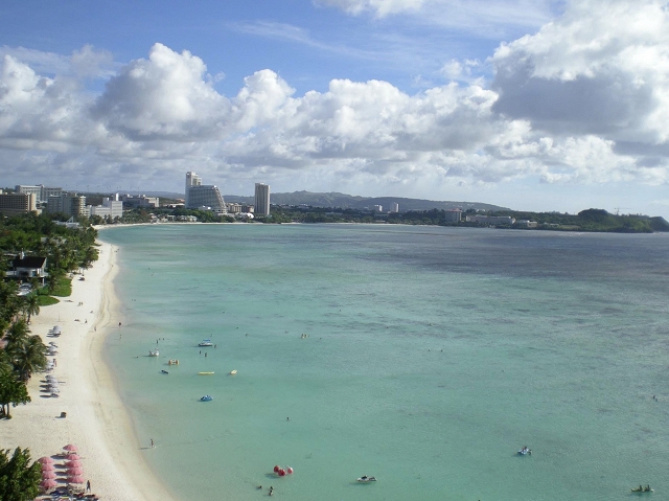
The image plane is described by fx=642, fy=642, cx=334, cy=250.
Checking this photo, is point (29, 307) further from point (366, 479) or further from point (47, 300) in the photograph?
point (366, 479)

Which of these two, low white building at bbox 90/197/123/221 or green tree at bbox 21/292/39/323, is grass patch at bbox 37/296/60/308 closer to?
green tree at bbox 21/292/39/323

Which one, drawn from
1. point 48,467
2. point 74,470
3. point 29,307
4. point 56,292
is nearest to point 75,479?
point 74,470

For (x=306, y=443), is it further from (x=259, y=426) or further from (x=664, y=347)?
(x=664, y=347)

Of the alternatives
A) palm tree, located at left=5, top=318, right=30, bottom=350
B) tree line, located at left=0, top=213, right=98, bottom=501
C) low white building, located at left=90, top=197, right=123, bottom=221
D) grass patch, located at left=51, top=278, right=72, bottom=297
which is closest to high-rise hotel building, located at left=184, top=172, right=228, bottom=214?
low white building, located at left=90, top=197, right=123, bottom=221

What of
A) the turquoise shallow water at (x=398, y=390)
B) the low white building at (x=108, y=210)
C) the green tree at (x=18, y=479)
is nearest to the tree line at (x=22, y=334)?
the green tree at (x=18, y=479)

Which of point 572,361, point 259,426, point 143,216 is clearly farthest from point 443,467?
point 143,216
